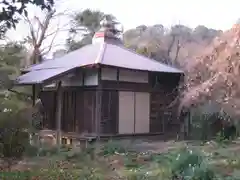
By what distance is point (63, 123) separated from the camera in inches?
687

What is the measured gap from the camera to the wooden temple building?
1574 cm

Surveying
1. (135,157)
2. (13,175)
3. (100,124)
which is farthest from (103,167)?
(100,124)

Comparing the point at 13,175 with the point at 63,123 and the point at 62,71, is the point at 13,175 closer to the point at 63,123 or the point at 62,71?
the point at 62,71

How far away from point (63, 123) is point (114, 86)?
3.01 metres

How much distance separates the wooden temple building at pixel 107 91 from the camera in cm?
1574

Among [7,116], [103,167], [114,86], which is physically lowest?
[103,167]

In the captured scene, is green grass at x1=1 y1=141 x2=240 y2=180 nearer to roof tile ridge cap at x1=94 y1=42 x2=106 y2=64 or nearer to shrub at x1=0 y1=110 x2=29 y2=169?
shrub at x1=0 y1=110 x2=29 y2=169

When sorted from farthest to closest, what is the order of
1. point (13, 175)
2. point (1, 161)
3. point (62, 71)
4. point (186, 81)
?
point (186, 81) → point (62, 71) → point (1, 161) → point (13, 175)

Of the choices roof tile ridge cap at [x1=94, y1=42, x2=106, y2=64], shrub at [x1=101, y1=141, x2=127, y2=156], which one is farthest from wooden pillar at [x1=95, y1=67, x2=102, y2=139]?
shrub at [x1=101, y1=141, x2=127, y2=156]

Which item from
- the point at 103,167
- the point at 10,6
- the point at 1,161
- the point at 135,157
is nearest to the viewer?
the point at 10,6

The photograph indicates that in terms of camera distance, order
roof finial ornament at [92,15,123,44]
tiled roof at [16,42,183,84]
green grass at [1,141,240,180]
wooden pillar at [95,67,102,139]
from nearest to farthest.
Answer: green grass at [1,141,240,180], wooden pillar at [95,67,102,139], tiled roof at [16,42,183,84], roof finial ornament at [92,15,123,44]

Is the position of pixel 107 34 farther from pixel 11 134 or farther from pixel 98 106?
pixel 11 134

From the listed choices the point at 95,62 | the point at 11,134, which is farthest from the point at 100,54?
the point at 11,134

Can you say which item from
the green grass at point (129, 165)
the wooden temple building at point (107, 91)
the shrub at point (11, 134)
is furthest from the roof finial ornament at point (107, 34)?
the shrub at point (11, 134)
